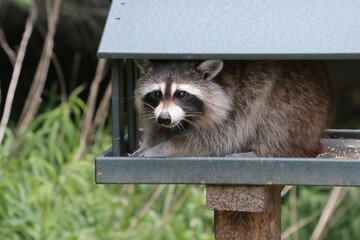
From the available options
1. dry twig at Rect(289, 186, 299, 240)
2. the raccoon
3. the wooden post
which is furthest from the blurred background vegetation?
the wooden post

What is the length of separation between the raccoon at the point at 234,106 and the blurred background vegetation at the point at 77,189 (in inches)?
46.7

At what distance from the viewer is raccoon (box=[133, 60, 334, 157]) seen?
3365mm

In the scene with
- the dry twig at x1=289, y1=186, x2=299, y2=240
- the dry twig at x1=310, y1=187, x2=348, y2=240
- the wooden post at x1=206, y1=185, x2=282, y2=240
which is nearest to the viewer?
the wooden post at x1=206, y1=185, x2=282, y2=240

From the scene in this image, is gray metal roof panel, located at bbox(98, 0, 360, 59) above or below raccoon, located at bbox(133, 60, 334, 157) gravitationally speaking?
above

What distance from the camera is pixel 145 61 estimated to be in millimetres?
3475

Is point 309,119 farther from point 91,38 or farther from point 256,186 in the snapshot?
point 91,38

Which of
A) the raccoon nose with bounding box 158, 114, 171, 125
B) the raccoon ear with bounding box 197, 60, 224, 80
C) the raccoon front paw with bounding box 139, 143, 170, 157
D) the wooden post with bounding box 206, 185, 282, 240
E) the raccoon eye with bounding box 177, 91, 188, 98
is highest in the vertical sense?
the raccoon ear with bounding box 197, 60, 224, 80

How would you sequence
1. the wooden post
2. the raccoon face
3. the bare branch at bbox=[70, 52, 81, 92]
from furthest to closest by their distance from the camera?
the bare branch at bbox=[70, 52, 81, 92] < the raccoon face < the wooden post

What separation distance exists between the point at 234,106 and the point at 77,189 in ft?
7.74

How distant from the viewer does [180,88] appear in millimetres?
3311

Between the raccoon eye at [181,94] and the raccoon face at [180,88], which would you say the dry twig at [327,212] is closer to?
the raccoon face at [180,88]

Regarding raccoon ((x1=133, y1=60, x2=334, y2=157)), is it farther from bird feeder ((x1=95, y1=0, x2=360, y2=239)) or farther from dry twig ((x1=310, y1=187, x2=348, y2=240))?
dry twig ((x1=310, y1=187, x2=348, y2=240))

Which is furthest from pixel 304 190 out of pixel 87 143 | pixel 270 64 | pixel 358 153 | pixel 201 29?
pixel 201 29

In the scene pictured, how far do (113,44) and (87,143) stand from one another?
9.78ft
